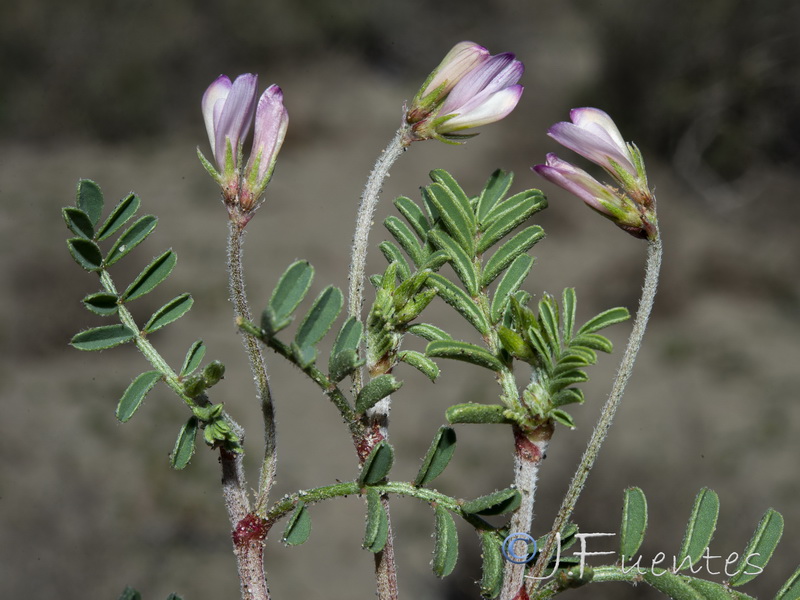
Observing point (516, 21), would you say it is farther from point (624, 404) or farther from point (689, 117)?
point (624, 404)

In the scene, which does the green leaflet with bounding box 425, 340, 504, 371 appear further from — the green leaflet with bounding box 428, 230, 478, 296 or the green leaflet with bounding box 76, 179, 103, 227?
the green leaflet with bounding box 76, 179, 103, 227

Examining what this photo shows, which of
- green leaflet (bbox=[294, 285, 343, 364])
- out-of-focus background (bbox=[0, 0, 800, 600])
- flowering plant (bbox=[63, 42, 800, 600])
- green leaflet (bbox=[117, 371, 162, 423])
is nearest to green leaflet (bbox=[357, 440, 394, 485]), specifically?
flowering plant (bbox=[63, 42, 800, 600])

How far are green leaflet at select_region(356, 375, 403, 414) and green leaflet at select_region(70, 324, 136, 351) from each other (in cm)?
25

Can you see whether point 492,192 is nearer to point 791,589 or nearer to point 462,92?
point 462,92

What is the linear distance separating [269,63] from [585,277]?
11.8 ft

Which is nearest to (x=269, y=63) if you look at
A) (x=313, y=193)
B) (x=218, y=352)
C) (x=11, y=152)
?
(x=313, y=193)

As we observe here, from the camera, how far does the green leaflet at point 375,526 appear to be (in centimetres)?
63

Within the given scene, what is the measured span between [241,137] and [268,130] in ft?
0.09

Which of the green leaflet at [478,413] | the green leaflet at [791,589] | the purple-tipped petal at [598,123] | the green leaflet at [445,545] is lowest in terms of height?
the green leaflet at [791,589]

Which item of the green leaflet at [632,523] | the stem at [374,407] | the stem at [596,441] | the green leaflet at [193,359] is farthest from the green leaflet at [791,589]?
the green leaflet at [193,359]

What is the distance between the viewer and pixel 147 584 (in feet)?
11.9

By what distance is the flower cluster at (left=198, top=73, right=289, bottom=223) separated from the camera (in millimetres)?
727

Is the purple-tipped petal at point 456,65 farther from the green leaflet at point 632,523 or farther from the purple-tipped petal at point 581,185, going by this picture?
the green leaflet at point 632,523

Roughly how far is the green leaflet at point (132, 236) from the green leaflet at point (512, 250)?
34cm
